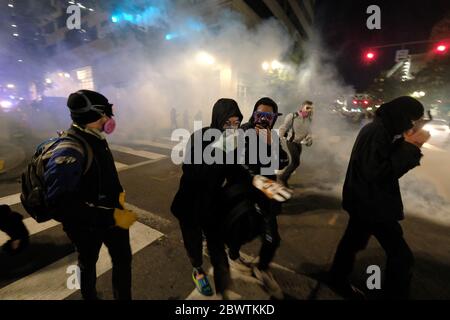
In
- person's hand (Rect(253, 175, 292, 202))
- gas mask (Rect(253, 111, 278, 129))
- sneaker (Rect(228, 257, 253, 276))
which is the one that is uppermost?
gas mask (Rect(253, 111, 278, 129))

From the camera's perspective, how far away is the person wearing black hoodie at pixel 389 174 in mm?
1866

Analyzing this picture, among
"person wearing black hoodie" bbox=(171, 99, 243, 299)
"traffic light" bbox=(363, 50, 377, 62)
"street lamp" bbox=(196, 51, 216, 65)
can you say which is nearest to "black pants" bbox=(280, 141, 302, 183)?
"person wearing black hoodie" bbox=(171, 99, 243, 299)

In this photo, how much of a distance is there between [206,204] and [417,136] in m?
1.76

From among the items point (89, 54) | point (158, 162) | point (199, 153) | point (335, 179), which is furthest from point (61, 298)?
point (89, 54)

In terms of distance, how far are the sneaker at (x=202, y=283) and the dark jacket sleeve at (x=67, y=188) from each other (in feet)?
3.69

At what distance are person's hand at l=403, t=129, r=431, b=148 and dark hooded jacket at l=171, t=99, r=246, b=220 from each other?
4.50ft

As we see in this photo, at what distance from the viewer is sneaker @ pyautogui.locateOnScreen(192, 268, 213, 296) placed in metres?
2.22

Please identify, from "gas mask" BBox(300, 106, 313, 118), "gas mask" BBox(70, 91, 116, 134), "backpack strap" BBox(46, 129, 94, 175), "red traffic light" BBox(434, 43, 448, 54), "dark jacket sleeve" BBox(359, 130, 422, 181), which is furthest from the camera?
"red traffic light" BBox(434, 43, 448, 54)

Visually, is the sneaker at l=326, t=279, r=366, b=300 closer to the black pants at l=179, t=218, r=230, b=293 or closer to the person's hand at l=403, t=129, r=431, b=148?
the black pants at l=179, t=218, r=230, b=293

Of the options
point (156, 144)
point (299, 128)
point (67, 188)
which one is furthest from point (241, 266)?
point (156, 144)

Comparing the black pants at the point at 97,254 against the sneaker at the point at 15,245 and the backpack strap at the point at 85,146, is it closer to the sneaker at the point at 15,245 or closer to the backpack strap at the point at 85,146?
the backpack strap at the point at 85,146

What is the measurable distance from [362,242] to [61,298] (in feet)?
8.72

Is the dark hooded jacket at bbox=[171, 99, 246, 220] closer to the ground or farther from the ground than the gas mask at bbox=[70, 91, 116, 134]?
closer to the ground

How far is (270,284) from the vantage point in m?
2.29
